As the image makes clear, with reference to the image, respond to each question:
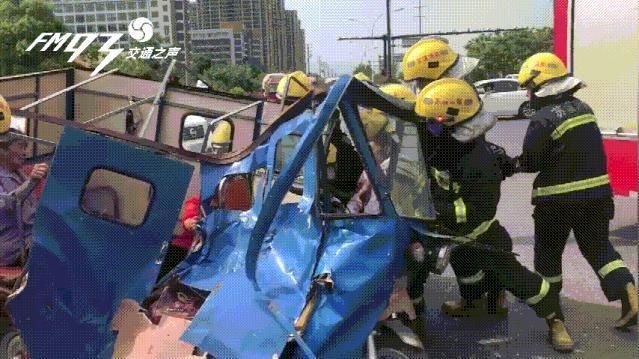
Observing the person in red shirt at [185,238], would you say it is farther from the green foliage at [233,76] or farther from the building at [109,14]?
the building at [109,14]

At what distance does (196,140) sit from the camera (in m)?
7.31

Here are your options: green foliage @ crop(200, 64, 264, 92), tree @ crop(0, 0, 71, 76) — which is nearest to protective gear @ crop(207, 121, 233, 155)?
green foliage @ crop(200, 64, 264, 92)

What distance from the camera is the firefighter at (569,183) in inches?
174

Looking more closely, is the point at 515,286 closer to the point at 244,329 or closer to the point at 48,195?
the point at 244,329

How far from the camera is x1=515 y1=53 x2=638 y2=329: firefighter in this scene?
4.42m

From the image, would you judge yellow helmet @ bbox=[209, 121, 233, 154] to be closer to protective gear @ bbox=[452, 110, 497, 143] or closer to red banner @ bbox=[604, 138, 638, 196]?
protective gear @ bbox=[452, 110, 497, 143]

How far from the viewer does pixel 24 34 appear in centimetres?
2628

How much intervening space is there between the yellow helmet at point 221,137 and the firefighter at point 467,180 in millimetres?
2491

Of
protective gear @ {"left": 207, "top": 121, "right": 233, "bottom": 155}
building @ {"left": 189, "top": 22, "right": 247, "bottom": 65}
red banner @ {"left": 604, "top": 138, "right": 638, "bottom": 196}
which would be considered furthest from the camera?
building @ {"left": 189, "top": 22, "right": 247, "bottom": 65}

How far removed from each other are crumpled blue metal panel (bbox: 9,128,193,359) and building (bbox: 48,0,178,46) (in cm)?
2550

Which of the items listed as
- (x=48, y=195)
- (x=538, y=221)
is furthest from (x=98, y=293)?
(x=538, y=221)

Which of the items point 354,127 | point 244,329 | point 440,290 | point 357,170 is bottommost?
point 440,290

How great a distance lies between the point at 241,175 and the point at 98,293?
1.01m

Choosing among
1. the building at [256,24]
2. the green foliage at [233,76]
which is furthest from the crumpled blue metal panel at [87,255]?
the building at [256,24]
